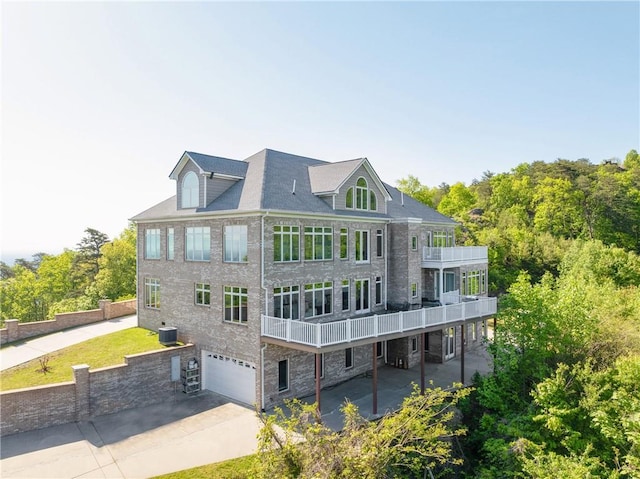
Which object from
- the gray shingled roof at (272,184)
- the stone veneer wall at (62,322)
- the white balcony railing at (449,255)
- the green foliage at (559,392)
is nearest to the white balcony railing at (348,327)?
the green foliage at (559,392)

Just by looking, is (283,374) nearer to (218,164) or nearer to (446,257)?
(218,164)

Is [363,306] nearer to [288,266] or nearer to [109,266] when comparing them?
[288,266]

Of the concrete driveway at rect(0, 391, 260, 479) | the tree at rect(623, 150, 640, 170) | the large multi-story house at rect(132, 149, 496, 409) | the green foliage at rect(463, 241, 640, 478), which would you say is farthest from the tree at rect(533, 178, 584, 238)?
the concrete driveway at rect(0, 391, 260, 479)

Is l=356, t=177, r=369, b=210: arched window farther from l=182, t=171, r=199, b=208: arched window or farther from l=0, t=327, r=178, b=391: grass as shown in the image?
l=0, t=327, r=178, b=391: grass

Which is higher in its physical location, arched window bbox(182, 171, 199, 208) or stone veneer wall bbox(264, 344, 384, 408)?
arched window bbox(182, 171, 199, 208)

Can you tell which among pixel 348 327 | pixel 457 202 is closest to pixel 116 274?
pixel 348 327

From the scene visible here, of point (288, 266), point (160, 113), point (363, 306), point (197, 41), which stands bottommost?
point (363, 306)

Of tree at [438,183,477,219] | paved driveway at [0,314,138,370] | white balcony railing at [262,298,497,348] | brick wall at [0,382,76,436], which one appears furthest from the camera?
tree at [438,183,477,219]

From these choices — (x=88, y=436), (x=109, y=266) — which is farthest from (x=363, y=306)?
(x=109, y=266)
